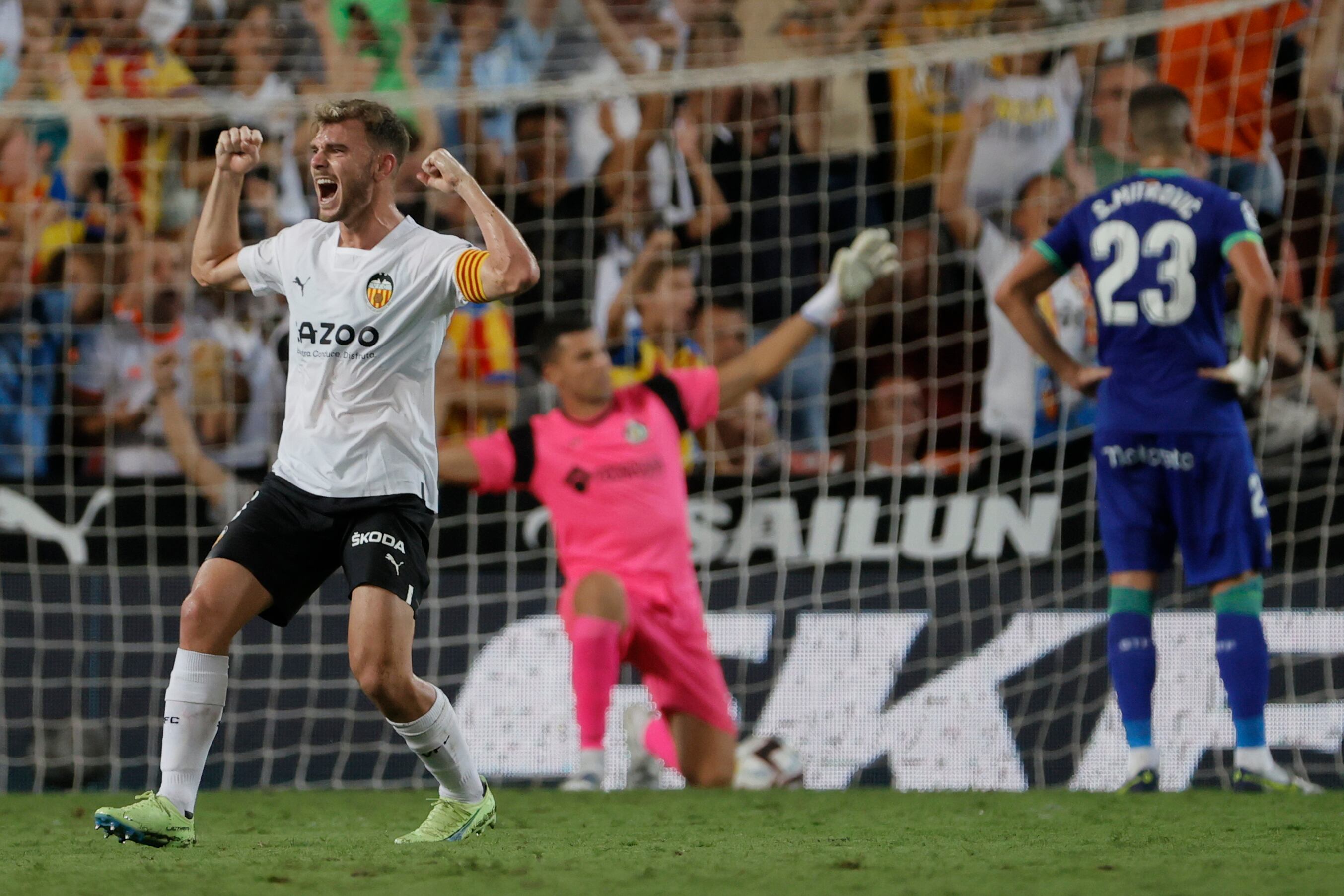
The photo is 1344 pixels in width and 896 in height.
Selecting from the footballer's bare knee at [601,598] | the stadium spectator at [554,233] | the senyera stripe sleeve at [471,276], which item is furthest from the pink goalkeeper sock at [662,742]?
the senyera stripe sleeve at [471,276]

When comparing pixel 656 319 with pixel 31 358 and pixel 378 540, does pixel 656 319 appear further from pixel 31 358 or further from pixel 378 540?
pixel 378 540

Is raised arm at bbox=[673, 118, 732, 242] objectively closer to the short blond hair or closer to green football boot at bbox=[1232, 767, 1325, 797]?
green football boot at bbox=[1232, 767, 1325, 797]

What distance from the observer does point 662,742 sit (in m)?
6.33

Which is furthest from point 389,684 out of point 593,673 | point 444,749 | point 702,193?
point 702,193

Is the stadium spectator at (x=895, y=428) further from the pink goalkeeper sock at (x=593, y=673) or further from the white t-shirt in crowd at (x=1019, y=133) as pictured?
the pink goalkeeper sock at (x=593, y=673)

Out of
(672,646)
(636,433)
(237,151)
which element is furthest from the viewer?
(636,433)

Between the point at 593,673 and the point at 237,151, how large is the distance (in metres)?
2.49

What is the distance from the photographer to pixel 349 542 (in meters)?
3.86

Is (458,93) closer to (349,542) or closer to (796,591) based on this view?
(796,591)

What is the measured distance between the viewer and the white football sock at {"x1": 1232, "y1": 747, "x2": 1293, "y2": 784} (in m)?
5.00

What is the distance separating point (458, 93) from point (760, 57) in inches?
58.8

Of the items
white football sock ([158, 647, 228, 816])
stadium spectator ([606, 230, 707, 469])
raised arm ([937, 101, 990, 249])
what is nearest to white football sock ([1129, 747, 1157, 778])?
white football sock ([158, 647, 228, 816])

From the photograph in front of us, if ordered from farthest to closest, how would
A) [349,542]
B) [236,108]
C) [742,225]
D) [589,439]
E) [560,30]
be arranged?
[560,30] → [742,225] → [236,108] → [589,439] → [349,542]

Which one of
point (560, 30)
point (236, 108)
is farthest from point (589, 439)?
point (560, 30)
